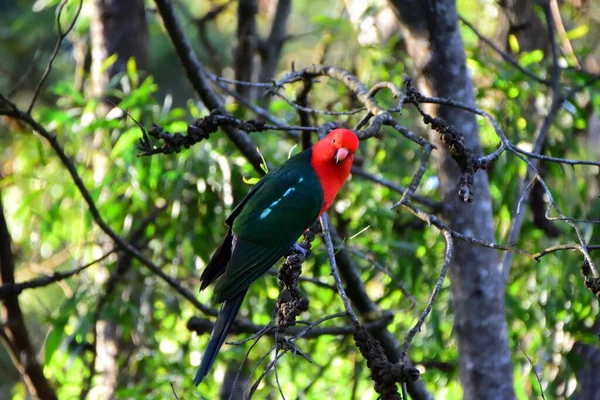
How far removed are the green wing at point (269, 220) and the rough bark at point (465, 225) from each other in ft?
2.49

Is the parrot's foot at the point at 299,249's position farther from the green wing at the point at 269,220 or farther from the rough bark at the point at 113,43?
the rough bark at the point at 113,43

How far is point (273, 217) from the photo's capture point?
2.64 m

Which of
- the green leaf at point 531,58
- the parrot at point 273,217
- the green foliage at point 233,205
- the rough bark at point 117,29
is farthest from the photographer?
the rough bark at point 117,29

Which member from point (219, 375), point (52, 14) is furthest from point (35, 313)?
point (219, 375)

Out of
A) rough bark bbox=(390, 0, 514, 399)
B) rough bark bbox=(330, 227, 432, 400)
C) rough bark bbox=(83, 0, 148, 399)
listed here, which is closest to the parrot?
rough bark bbox=(330, 227, 432, 400)

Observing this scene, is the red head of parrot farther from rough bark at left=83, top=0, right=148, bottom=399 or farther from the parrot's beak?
rough bark at left=83, top=0, right=148, bottom=399

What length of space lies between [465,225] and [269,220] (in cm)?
102

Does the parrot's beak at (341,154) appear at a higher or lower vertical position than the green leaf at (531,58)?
lower

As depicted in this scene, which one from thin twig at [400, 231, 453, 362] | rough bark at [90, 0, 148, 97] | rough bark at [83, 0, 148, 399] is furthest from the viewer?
rough bark at [90, 0, 148, 97]

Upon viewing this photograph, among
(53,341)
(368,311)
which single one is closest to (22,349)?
(53,341)

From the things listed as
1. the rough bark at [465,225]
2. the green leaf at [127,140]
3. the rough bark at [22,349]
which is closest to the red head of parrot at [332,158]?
the rough bark at [465,225]

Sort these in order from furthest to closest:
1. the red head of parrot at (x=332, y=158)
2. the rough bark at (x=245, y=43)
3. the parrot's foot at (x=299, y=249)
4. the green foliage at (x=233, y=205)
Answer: the rough bark at (x=245, y=43)
the green foliage at (x=233, y=205)
the red head of parrot at (x=332, y=158)
the parrot's foot at (x=299, y=249)

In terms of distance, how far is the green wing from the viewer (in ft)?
8.14

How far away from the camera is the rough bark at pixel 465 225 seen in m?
3.20
